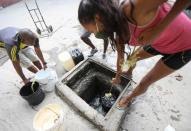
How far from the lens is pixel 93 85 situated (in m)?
2.35

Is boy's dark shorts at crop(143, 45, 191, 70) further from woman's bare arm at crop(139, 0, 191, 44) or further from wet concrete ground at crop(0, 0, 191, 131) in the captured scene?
wet concrete ground at crop(0, 0, 191, 131)

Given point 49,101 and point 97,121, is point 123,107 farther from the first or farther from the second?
point 49,101

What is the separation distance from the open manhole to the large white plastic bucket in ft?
0.88

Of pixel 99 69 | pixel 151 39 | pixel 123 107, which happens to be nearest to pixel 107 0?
pixel 151 39

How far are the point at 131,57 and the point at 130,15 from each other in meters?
0.59

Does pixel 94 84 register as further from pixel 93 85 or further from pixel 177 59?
pixel 177 59

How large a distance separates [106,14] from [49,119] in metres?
1.24

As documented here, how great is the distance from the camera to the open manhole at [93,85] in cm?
204

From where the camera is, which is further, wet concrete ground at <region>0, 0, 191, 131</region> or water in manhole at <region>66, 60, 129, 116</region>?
water in manhole at <region>66, 60, 129, 116</region>

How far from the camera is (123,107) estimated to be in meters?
1.75

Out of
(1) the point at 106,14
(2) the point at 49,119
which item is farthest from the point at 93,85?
(1) the point at 106,14

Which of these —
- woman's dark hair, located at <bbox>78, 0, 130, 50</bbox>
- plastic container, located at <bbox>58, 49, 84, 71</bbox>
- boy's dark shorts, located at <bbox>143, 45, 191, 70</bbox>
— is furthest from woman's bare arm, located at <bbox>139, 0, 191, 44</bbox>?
plastic container, located at <bbox>58, 49, 84, 71</bbox>

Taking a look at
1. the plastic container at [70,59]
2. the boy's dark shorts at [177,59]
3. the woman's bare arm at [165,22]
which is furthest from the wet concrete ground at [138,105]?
the woman's bare arm at [165,22]

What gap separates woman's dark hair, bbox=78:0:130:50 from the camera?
96cm
